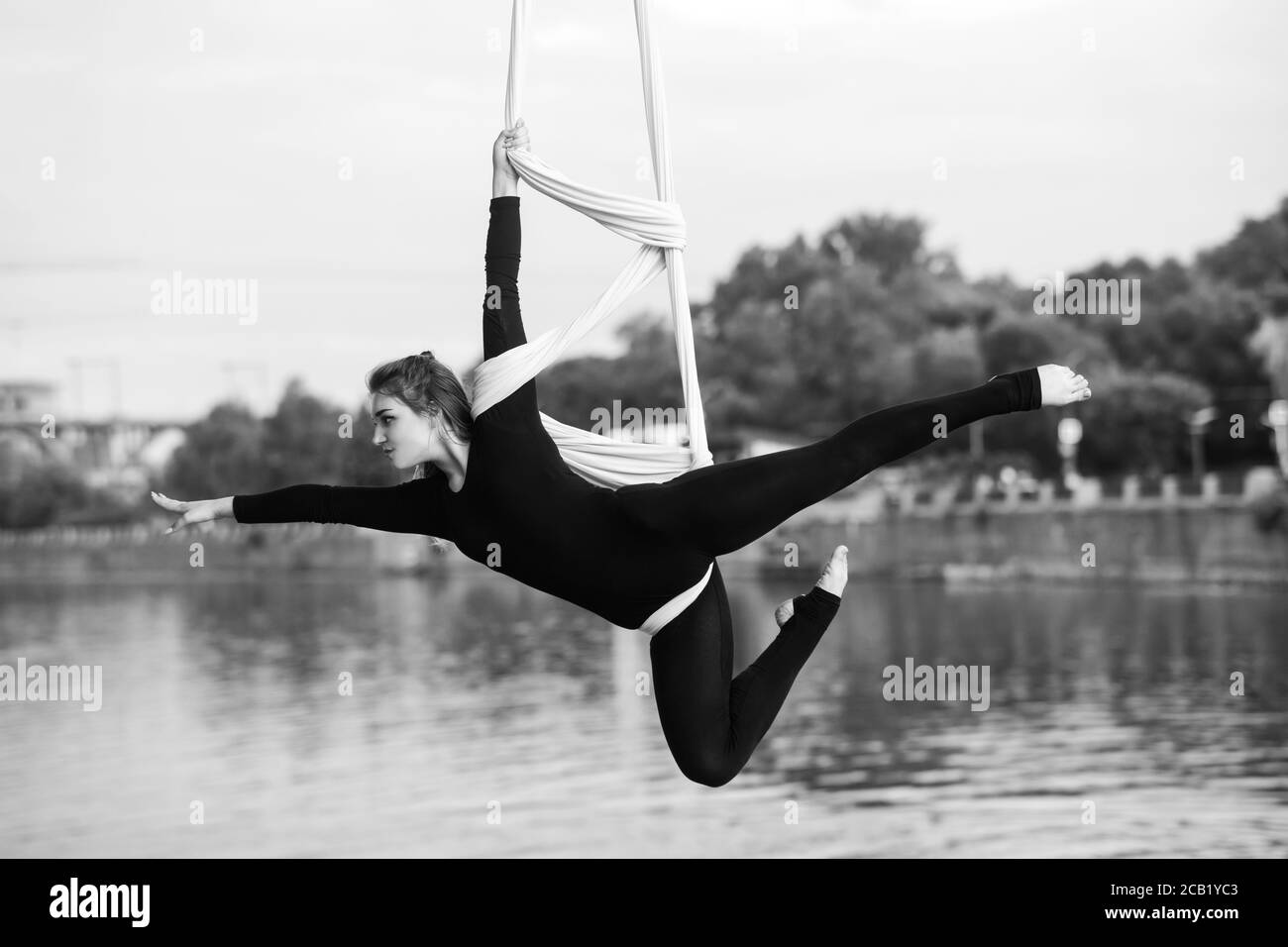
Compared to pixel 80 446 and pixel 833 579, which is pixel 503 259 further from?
pixel 80 446

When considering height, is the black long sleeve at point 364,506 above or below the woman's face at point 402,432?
below

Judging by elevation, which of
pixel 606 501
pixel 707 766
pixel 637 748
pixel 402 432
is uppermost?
pixel 402 432

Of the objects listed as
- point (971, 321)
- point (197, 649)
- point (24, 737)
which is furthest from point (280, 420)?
point (24, 737)

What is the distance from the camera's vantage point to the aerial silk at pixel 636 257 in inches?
115

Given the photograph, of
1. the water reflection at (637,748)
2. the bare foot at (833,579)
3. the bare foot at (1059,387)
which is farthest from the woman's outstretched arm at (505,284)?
the water reflection at (637,748)

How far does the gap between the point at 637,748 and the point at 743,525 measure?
13.8 meters

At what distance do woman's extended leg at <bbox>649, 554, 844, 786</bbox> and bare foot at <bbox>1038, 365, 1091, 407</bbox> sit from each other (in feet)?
1.84

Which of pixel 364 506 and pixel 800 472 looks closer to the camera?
pixel 800 472

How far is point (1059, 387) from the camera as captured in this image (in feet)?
8.76

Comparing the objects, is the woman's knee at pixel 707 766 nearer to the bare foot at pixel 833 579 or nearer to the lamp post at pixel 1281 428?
the bare foot at pixel 833 579

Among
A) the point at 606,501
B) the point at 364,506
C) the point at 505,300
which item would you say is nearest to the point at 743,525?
the point at 606,501

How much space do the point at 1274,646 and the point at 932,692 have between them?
5878mm

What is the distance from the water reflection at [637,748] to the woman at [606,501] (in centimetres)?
453
